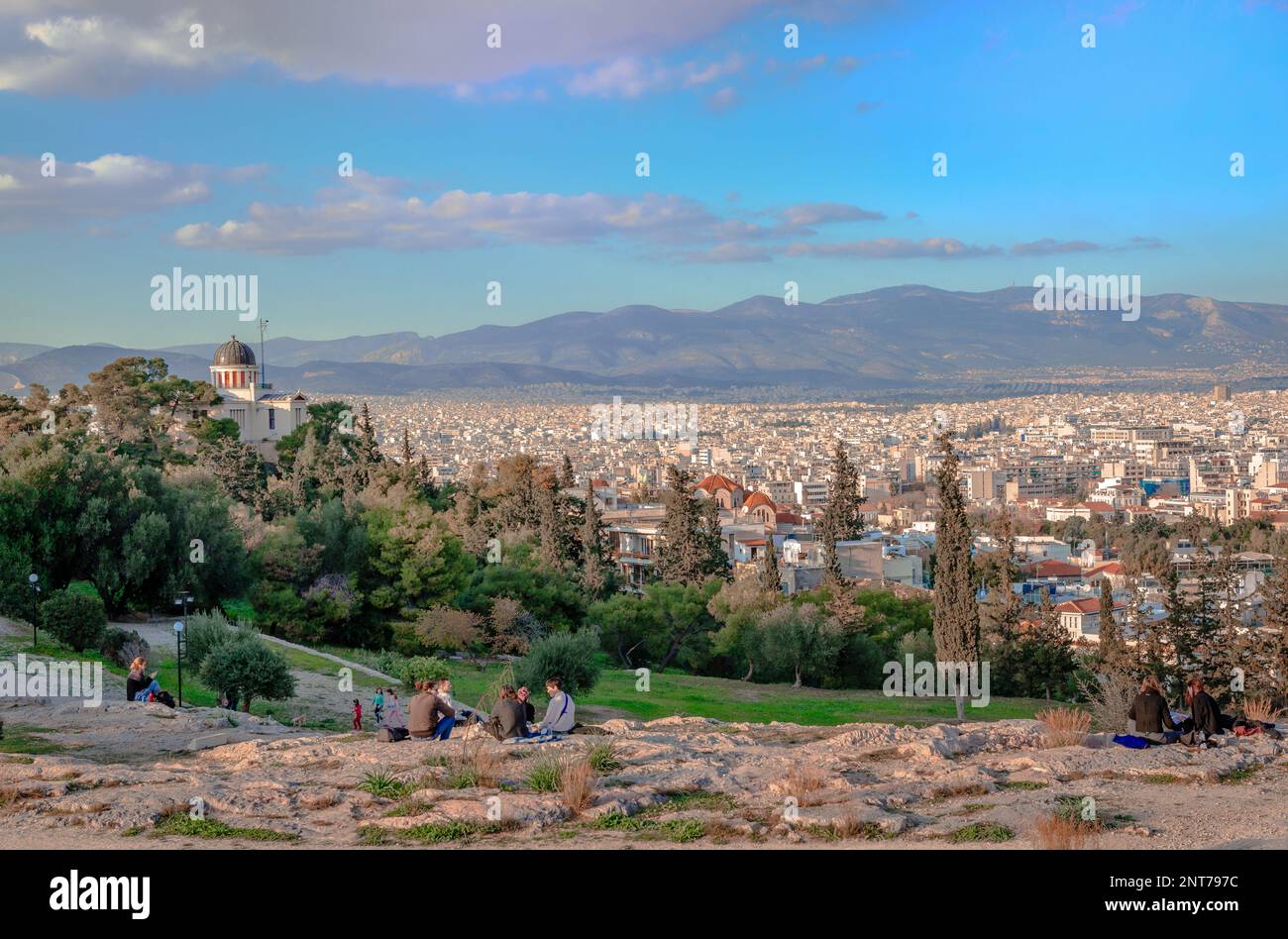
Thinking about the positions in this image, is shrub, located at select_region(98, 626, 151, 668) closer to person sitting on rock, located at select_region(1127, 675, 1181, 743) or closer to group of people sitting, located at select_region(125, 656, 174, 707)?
group of people sitting, located at select_region(125, 656, 174, 707)

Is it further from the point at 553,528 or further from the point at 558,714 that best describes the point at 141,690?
the point at 553,528

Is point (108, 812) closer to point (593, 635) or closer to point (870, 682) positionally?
point (593, 635)

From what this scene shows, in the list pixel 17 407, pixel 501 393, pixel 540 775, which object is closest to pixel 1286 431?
pixel 501 393

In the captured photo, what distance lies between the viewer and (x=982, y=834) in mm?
7750

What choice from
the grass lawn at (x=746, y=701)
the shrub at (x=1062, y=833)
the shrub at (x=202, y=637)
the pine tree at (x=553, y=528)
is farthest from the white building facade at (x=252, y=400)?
the shrub at (x=1062, y=833)

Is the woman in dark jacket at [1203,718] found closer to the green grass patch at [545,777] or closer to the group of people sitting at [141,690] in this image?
the green grass patch at [545,777]

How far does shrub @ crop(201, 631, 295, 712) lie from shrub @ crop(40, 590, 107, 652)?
12.6ft

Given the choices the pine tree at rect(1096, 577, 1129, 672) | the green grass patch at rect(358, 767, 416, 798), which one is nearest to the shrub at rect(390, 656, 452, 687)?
the green grass patch at rect(358, 767, 416, 798)

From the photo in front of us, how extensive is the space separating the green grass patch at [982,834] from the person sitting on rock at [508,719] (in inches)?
173

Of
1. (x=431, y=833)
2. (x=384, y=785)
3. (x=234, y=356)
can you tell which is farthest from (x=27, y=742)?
(x=234, y=356)

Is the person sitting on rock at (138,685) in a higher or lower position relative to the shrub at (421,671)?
higher

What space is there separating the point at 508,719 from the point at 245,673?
7417 millimetres

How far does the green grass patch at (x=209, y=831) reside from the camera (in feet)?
26.5

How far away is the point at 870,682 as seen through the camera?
35.3 m
